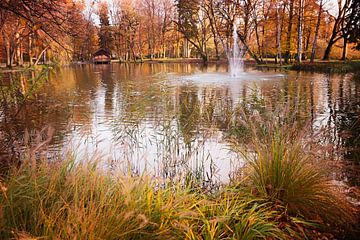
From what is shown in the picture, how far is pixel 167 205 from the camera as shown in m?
2.49

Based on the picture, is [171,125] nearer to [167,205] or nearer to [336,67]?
[167,205]

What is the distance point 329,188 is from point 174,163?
2289mm

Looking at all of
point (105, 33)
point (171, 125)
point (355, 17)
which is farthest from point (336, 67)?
point (105, 33)

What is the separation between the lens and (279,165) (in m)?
3.42

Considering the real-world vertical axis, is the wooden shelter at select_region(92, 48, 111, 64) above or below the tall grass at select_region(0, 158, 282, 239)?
above

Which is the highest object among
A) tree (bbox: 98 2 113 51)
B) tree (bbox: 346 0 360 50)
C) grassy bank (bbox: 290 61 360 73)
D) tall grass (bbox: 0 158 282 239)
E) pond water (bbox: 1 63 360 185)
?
tree (bbox: 98 2 113 51)

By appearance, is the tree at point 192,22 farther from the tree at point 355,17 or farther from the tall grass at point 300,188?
the tall grass at point 300,188

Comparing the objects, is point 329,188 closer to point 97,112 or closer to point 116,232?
point 116,232

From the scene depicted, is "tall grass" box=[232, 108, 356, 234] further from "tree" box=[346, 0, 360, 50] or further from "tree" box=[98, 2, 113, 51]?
"tree" box=[98, 2, 113, 51]

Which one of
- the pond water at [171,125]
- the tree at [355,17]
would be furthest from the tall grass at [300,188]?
the tree at [355,17]

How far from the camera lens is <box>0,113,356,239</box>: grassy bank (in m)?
2.21

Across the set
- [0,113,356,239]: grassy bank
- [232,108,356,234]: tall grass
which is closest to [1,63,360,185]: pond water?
[0,113,356,239]: grassy bank

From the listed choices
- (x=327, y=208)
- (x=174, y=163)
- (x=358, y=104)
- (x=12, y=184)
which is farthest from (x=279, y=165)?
(x=358, y=104)

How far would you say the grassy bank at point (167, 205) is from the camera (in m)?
2.21
